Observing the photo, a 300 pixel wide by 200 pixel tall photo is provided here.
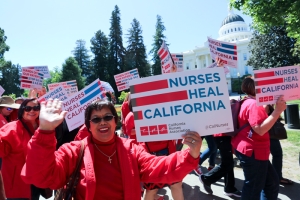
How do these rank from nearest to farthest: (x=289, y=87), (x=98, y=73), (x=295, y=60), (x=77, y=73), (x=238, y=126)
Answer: (x=289, y=87) → (x=238, y=126) → (x=295, y=60) → (x=77, y=73) → (x=98, y=73)

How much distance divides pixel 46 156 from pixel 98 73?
5445cm

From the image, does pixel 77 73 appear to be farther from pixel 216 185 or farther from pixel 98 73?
pixel 216 185

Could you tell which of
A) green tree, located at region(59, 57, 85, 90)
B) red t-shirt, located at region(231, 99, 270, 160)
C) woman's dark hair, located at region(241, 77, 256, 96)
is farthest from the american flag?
green tree, located at region(59, 57, 85, 90)

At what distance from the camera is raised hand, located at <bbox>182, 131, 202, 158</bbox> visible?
1744 millimetres

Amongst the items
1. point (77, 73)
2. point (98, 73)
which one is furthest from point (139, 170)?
point (98, 73)

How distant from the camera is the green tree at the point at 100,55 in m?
54.3

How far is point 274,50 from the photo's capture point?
1377 inches

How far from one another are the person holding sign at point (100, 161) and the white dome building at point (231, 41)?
77.0 m

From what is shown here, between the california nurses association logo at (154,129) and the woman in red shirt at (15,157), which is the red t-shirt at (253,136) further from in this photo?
the woman in red shirt at (15,157)

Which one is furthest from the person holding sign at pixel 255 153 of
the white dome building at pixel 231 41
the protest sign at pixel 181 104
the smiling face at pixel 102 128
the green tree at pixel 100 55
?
the white dome building at pixel 231 41

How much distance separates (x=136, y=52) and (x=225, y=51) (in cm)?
5096

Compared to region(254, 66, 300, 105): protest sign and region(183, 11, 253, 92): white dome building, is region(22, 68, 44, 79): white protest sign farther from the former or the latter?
region(183, 11, 253, 92): white dome building

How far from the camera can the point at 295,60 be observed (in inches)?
1328

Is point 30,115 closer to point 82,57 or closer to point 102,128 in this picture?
point 102,128
